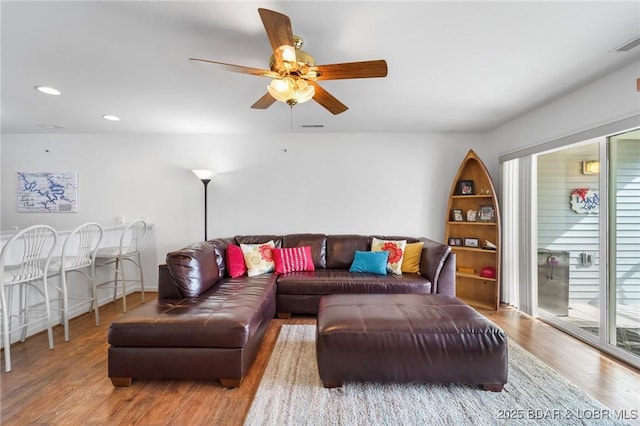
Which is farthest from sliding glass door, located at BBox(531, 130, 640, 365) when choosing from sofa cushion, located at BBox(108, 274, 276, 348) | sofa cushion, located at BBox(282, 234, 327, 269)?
sofa cushion, located at BBox(108, 274, 276, 348)

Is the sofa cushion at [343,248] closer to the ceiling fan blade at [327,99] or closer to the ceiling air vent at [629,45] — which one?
the ceiling fan blade at [327,99]

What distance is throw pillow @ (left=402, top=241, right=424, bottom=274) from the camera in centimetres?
330

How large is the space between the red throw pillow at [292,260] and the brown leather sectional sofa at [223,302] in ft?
0.44

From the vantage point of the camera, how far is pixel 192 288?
2.38 meters

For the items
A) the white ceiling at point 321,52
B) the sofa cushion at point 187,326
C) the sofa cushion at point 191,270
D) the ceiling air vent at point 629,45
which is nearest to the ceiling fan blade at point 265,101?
the white ceiling at point 321,52

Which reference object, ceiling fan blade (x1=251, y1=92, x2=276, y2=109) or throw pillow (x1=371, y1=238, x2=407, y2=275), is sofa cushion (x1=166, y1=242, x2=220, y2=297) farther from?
throw pillow (x1=371, y1=238, x2=407, y2=275)

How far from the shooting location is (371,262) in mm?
3285

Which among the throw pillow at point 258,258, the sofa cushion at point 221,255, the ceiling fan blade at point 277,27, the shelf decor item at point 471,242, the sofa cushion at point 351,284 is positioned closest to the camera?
the ceiling fan blade at point 277,27

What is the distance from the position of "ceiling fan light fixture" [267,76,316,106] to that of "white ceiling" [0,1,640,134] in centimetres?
32

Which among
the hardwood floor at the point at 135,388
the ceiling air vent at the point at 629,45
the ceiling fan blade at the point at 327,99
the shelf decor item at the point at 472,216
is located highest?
the ceiling air vent at the point at 629,45

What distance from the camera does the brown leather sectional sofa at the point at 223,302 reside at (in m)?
1.80

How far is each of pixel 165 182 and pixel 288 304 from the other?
2.65 m

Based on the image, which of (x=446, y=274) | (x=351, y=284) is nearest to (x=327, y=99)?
(x=351, y=284)

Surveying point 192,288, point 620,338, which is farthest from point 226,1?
point 620,338
